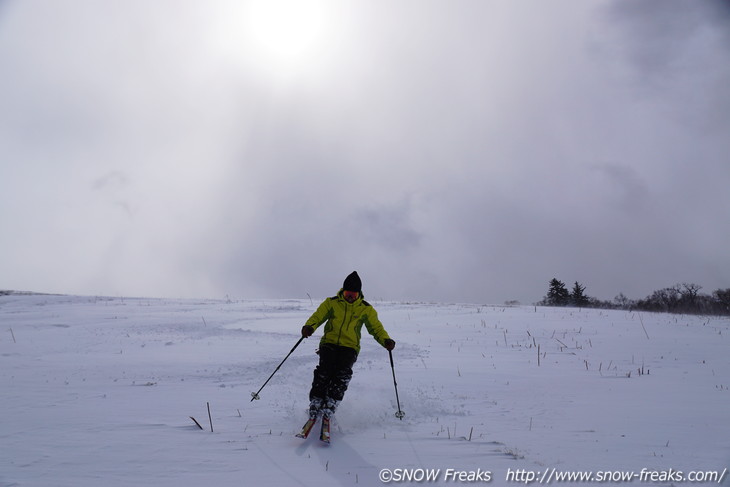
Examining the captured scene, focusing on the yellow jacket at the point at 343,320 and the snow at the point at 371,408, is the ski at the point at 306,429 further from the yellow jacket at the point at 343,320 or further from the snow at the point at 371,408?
the yellow jacket at the point at 343,320

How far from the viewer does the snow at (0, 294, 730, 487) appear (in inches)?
174

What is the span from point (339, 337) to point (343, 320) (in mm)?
249

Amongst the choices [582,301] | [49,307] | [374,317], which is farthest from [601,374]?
[582,301]

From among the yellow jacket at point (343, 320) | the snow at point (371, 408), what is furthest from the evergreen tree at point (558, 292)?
the yellow jacket at point (343, 320)

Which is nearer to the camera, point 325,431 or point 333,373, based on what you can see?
point 325,431

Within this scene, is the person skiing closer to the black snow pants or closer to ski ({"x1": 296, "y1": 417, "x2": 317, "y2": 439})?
the black snow pants

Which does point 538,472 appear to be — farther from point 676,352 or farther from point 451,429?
point 676,352

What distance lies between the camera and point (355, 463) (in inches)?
181

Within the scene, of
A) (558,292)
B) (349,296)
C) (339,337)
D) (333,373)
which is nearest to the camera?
(333,373)

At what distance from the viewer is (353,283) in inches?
253

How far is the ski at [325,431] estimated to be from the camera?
17.0ft

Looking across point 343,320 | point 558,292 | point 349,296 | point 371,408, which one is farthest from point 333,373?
point 558,292

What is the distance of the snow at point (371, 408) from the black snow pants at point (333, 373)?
1.66 feet

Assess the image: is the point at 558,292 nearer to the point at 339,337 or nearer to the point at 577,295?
the point at 577,295
